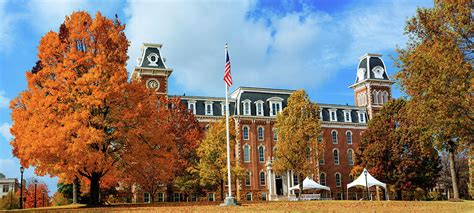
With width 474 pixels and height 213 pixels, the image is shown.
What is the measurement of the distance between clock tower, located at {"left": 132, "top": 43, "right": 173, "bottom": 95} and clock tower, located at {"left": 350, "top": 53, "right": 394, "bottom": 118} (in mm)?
31148

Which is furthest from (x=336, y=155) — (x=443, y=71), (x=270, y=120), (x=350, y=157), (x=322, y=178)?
(x=443, y=71)

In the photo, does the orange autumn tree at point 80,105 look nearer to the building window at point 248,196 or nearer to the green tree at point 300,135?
the green tree at point 300,135

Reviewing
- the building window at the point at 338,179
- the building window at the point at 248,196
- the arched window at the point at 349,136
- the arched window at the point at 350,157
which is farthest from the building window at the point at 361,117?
the building window at the point at 248,196

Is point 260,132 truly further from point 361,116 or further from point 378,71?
point 378,71

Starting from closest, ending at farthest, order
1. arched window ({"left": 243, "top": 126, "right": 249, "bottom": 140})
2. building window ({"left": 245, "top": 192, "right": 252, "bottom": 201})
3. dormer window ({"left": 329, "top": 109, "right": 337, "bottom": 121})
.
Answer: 1. building window ({"left": 245, "top": 192, "right": 252, "bottom": 201})
2. arched window ({"left": 243, "top": 126, "right": 249, "bottom": 140})
3. dormer window ({"left": 329, "top": 109, "right": 337, "bottom": 121})

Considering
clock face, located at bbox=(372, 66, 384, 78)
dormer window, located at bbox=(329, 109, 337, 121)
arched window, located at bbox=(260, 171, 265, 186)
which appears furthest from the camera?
clock face, located at bbox=(372, 66, 384, 78)

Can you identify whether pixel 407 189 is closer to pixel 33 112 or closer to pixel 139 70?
pixel 139 70

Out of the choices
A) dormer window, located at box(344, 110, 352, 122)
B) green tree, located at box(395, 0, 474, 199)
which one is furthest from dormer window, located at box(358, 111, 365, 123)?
green tree, located at box(395, 0, 474, 199)

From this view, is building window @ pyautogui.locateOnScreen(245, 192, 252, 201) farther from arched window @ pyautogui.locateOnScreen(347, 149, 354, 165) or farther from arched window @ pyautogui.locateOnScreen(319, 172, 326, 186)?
arched window @ pyautogui.locateOnScreen(347, 149, 354, 165)

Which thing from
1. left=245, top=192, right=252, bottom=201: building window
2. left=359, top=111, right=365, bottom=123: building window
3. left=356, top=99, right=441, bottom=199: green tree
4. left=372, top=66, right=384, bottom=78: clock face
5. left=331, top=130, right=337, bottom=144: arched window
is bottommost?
left=245, top=192, right=252, bottom=201: building window

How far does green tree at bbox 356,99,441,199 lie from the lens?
52281mm

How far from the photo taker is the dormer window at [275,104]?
67.6m

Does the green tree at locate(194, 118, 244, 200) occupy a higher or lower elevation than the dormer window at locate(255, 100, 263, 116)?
lower

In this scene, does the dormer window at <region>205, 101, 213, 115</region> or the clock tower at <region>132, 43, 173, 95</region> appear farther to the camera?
the dormer window at <region>205, 101, 213, 115</region>
